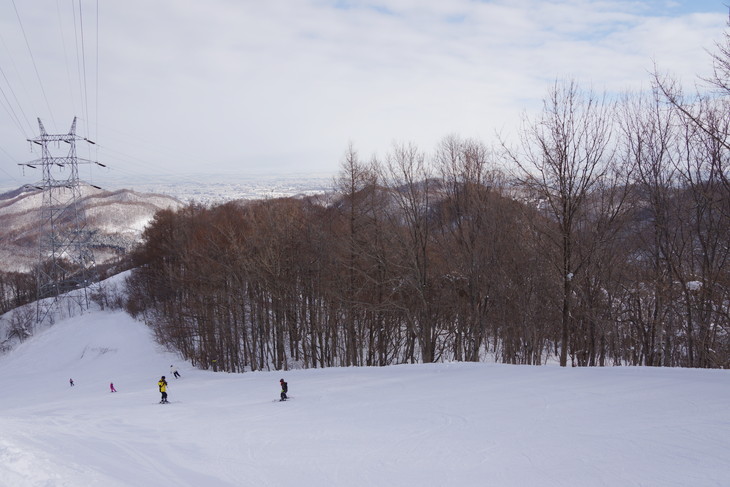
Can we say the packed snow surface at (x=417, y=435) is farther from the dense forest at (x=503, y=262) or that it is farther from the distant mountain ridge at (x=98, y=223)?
the distant mountain ridge at (x=98, y=223)

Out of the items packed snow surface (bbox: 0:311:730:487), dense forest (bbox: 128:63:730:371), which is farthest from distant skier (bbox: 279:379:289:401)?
dense forest (bbox: 128:63:730:371)

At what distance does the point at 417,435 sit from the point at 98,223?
164 meters

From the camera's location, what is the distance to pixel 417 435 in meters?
9.06

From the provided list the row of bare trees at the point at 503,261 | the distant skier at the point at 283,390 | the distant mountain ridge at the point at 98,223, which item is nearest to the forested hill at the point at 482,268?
the row of bare trees at the point at 503,261

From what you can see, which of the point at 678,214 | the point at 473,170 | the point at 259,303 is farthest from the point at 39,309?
the point at 678,214

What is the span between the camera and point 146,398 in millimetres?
18844

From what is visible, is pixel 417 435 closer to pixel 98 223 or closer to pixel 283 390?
pixel 283 390

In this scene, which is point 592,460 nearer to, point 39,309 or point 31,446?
point 31,446

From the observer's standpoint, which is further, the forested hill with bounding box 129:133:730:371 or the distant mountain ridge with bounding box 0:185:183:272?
the distant mountain ridge with bounding box 0:185:183:272

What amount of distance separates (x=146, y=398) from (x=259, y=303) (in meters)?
10.9

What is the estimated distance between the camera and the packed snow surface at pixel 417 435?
657 cm

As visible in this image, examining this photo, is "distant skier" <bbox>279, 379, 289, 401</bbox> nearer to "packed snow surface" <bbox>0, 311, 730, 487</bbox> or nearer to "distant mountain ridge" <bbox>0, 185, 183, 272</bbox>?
"packed snow surface" <bbox>0, 311, 730, 487</bbox>

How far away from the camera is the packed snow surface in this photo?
6.57 meters

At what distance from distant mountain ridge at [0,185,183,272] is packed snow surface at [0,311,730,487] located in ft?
299
